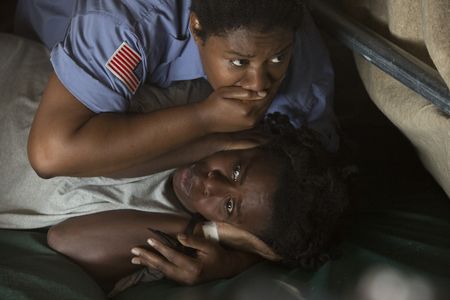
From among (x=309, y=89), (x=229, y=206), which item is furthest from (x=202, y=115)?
(x=309, y=89)

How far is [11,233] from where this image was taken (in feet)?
4.07

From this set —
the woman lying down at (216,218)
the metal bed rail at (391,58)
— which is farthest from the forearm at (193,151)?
the metal bed rail at (391,58)

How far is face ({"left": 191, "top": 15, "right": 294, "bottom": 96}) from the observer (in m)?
1.06

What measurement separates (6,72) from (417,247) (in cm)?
78

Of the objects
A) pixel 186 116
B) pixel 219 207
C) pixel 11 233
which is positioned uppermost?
pixel 186 116

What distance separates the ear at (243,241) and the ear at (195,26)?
308 mm

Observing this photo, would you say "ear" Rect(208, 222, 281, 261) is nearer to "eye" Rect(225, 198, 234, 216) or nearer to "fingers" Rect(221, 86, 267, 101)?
"eye" Rect(225, 198, 234, 216)

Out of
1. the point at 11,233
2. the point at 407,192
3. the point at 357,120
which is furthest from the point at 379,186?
the point at 11,233

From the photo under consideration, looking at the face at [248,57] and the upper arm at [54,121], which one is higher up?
the face at [248,57]

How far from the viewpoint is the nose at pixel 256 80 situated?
1.09 m

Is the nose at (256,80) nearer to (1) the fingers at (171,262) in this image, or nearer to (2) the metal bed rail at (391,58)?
(2) the metal bed rail at (391,58)

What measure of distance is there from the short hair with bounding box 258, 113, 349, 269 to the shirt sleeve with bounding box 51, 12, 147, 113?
0.26m

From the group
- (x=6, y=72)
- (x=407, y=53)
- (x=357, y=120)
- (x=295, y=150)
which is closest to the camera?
(x=407, y=53)

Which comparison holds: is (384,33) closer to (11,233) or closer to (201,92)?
(201,92)
